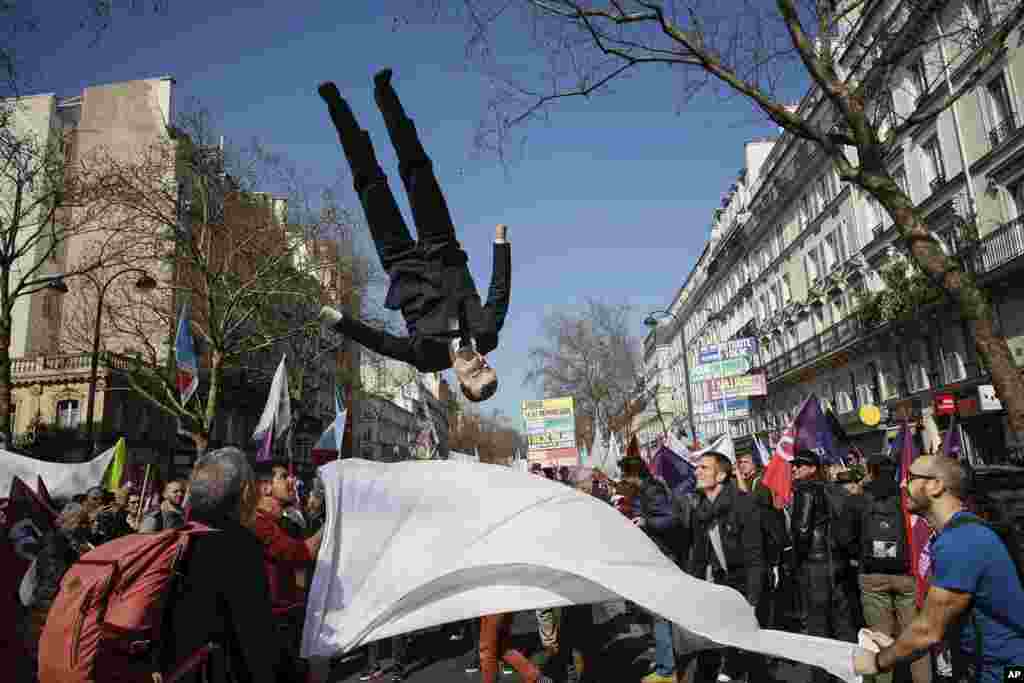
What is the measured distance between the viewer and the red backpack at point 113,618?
2.49 m

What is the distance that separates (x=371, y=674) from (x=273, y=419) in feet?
15.8

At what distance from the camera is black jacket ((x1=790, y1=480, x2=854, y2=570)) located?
7660 millimetres

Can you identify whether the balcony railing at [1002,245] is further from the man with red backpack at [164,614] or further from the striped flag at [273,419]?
the man with red backpack at [164,614]

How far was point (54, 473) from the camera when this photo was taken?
9.15 m

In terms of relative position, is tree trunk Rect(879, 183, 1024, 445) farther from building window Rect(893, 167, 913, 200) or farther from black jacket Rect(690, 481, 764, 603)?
building window Rect(893, 167, 913, 200)

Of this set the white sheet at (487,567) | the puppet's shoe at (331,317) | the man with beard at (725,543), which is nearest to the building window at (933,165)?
the man with beard at (725,543)

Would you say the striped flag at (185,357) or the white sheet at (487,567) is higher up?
the striped flag at (185,357)

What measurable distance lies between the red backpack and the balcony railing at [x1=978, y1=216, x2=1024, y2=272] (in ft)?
83.3

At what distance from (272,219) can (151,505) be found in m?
15.6

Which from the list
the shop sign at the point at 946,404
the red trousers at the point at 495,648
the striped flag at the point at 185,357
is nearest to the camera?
the red trousers at the point at 495,648

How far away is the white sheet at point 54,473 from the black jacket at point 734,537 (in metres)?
7.09

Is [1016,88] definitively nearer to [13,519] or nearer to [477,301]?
[477,301]

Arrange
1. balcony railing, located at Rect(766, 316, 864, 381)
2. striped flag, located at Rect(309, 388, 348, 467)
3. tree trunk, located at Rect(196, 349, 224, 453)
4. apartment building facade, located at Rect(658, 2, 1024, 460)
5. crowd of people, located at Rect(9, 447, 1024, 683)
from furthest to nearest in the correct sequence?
1. balcony railing, located at Rect(766, 316, 864, 381)
2. apartment building facade, located at Rect(658, 2, 1024, 460)
3. tree trunk, located at Rect(196, 349, 224, 453)
4. striped flag, located at Rect(309, 388, 348, 467)
5. crowd of people, located at Rect(9, 447, 1024, 683)

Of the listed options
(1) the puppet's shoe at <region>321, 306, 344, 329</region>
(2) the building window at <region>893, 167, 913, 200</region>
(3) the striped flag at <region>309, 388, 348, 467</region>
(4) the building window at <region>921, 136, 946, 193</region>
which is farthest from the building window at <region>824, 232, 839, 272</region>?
(1) the puppet's shoe at <region>321, 306, 344, 329</region>
